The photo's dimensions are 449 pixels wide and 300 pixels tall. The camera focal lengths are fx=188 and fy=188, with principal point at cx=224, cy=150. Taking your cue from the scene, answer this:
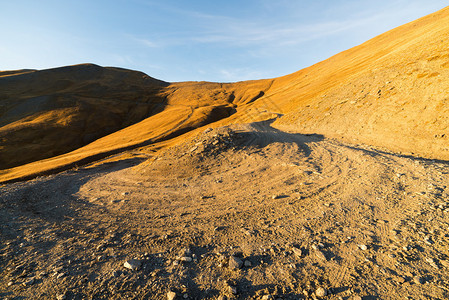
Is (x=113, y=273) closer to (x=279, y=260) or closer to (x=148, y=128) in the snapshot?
(x=279, y=260)

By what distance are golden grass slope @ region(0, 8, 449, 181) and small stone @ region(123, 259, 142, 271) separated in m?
15.6

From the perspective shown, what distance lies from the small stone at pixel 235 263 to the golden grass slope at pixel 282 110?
13.7 m

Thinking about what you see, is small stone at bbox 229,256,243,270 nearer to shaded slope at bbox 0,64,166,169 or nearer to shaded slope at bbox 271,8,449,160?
shaded slope at bbox 271,8,449,160

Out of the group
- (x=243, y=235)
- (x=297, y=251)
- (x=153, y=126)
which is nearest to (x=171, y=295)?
(x=243, y=235)

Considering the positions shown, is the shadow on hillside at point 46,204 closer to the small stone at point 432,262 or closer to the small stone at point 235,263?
the small stone at point 235,263

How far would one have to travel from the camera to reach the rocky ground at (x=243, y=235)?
352 centimetres

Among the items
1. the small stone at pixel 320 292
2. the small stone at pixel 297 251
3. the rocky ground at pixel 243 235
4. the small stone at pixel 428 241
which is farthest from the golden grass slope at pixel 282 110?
the small stone at pixel 320 292

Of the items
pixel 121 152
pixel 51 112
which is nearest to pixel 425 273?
pixel 121 152

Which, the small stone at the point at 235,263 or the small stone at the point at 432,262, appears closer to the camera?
the small stone at the point at 432,262

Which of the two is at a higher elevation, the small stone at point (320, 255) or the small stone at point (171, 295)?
the small stone at point (171, 295)

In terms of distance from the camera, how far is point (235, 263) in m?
4.00

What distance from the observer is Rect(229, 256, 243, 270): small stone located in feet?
13.0

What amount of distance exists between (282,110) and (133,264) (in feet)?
102

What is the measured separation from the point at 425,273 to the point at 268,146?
920 centimetres
